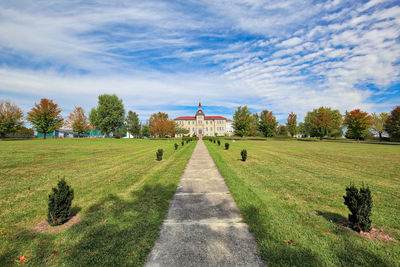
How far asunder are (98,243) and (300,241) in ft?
15.0

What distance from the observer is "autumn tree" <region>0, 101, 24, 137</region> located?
129 feet

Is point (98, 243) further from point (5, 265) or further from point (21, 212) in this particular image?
point (21, 212)

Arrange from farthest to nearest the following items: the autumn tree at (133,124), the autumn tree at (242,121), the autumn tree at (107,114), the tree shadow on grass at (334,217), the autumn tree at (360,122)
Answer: the autumn tree at (133,124)
the autumn tree at (242,121)
the autumn tree at (107,114)
the autumn tree at (360,122)
the tree shadow on grass at (334,217)

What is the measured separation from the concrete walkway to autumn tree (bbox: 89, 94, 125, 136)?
196ft

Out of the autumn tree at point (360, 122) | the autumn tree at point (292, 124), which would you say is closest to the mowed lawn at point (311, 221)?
the autumn tree at point (360, 122)

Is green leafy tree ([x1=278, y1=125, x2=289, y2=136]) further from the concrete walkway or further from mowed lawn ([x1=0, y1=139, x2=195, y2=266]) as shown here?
the concrete walkway

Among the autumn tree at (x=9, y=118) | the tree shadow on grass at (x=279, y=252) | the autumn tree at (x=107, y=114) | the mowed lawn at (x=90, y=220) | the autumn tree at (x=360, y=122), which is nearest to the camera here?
the tree shadow on grass at (x=279, y=252)

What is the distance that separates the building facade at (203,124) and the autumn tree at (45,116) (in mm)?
65170

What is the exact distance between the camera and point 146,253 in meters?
3.25

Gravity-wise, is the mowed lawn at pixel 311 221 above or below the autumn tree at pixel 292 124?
below

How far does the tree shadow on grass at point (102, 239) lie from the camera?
3.11 m

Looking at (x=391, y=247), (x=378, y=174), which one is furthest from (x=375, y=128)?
(x=391, y=247)

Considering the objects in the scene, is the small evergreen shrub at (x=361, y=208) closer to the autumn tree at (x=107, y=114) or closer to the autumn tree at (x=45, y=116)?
the autumn tree at (x=45, y=116)

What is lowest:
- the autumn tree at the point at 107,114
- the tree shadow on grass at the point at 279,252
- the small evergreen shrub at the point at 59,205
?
Result: the tree shadow on grass at the point at 279,252
